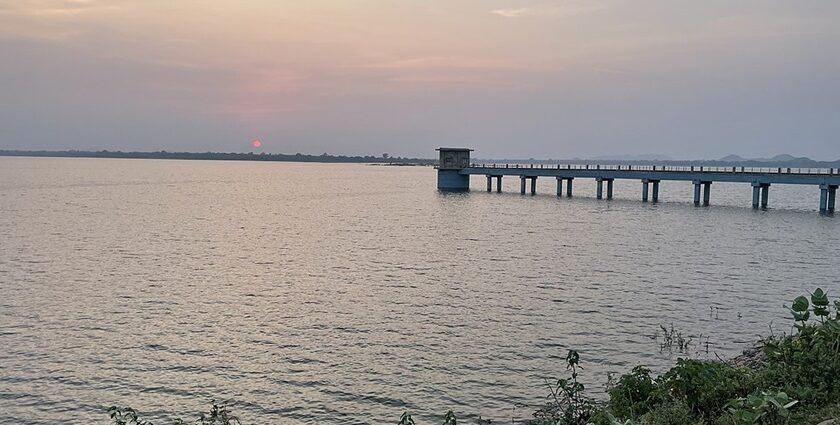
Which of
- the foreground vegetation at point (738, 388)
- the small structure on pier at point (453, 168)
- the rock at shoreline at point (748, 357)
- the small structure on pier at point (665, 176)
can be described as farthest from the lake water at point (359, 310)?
the small structure on pier at point (453, 168)

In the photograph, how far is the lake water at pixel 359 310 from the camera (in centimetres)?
1808

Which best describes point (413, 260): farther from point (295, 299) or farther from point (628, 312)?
point (628, 312)

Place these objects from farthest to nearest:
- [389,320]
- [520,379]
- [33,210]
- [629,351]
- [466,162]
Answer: [466,162], [33,210], [389,320], [629,351], [520,379]

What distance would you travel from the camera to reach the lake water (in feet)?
59.3

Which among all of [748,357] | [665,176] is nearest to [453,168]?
[665,176]

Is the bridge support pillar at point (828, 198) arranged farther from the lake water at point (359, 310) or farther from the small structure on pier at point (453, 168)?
the small structure on pier at point (453, 168)

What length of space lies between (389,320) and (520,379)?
7639 mm

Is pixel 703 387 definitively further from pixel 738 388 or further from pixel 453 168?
pixel 453 168

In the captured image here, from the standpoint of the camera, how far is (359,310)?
27.1m

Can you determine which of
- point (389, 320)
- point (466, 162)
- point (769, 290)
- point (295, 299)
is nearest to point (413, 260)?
point (295, 299)

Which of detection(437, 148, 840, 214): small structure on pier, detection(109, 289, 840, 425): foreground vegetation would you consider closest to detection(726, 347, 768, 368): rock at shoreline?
detection(109, 289, 840, 425): foreground vegetation

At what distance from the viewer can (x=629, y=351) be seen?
2153 cm

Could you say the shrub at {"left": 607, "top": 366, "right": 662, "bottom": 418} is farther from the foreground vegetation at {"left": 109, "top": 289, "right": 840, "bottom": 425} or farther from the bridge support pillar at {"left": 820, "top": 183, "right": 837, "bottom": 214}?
the bridge support pillar at {"left": 820, "top": 183, "right": 837, "bottom": 214}

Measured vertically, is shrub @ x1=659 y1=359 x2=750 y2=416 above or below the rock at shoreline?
above
